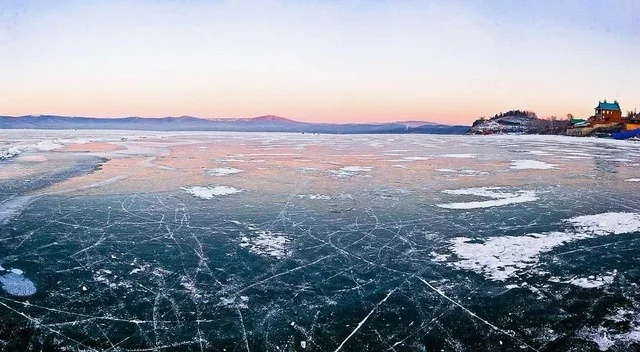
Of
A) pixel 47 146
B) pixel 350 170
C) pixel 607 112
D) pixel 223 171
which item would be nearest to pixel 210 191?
pixel 223 171

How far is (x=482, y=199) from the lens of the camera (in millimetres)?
7238

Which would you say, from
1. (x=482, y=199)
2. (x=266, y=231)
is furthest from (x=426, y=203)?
(x=266, y=231)

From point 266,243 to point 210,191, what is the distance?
352 centimetres

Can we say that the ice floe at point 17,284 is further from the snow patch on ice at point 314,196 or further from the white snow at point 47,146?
the white snow at point 47,146

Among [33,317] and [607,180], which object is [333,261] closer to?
[33,317]

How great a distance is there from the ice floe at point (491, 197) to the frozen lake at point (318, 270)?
55 millimetres

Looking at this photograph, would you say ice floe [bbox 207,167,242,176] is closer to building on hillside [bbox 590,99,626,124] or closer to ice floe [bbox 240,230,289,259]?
ice floe [bbox 240,230,289,259]

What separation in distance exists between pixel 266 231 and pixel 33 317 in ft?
8.66

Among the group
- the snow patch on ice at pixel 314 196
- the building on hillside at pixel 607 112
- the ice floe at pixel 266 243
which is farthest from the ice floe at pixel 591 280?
the building on hillside at pixel 607 112

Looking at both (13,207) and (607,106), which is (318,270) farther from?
(607,106)

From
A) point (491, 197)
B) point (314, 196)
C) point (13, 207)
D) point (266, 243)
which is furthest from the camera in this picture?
point (314, 196)

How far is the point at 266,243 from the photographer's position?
4.72 meters

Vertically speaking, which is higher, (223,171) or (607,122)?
(607,122)

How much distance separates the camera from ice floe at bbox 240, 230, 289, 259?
442 cm
